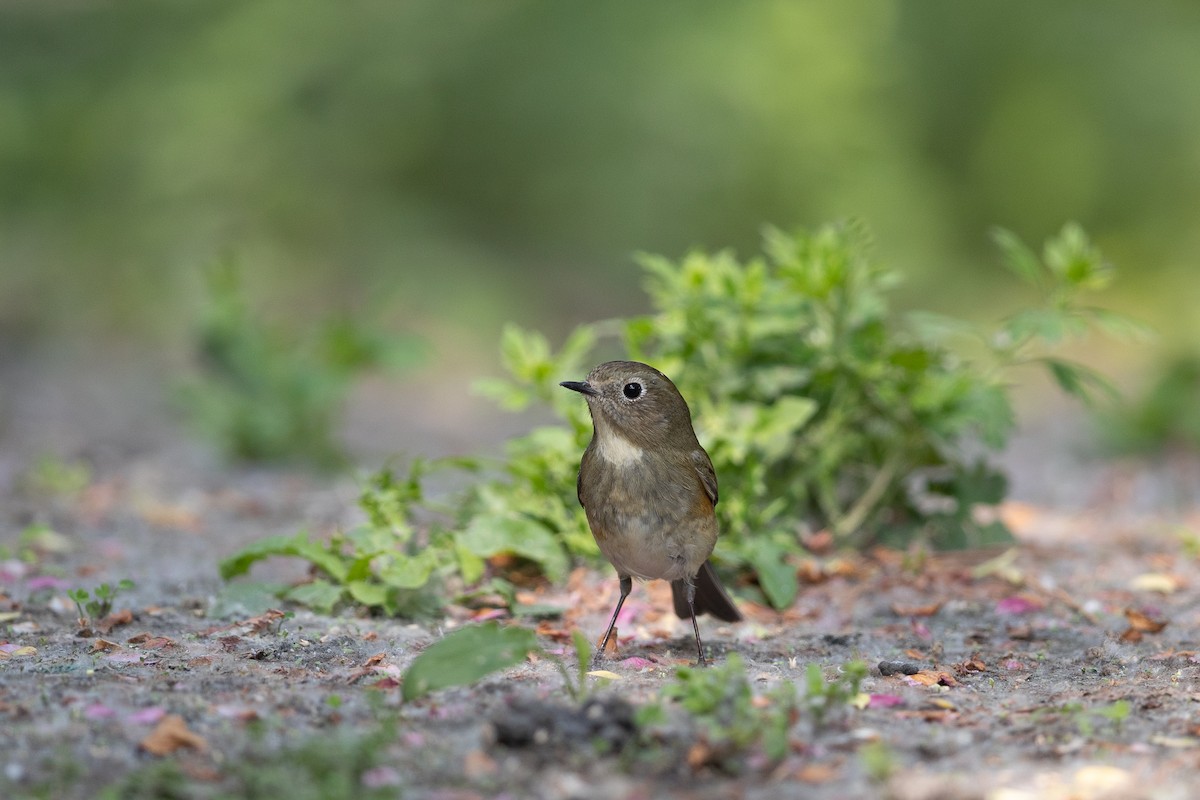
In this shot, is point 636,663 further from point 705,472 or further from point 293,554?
point 293,554

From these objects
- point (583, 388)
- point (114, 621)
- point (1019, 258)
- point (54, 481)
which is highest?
point (1019, 258)

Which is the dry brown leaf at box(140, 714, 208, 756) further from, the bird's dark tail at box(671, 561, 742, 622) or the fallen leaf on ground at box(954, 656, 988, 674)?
the fallen leaf on ground at box(954, 656, 988, 674)

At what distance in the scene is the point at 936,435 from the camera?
199 inches

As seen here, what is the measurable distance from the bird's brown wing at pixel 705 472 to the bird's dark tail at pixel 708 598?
0.85ft

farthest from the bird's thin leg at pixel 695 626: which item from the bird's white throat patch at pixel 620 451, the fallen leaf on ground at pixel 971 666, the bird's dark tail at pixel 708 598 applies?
the fallen leaf on ground at pixel 971 666

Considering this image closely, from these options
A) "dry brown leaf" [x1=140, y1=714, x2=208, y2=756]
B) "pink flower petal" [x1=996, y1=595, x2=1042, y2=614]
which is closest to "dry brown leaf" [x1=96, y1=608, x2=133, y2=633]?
"dry brown leaf" [x1=140, y1=714, x2=208, y2=756]

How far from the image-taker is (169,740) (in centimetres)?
290

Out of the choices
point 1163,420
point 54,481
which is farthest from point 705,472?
point 1163,420

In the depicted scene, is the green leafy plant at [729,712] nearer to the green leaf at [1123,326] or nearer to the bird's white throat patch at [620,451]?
the bird's white throat patch at [620,451]

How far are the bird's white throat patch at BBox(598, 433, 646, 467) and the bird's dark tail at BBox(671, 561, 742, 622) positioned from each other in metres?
0.52

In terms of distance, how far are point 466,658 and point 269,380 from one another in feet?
14.1

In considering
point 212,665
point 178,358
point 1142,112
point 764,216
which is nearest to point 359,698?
point 212,665

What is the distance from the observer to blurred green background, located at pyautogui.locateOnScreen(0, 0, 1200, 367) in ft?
36.8

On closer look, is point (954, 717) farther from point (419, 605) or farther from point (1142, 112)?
point (1142, 112)
